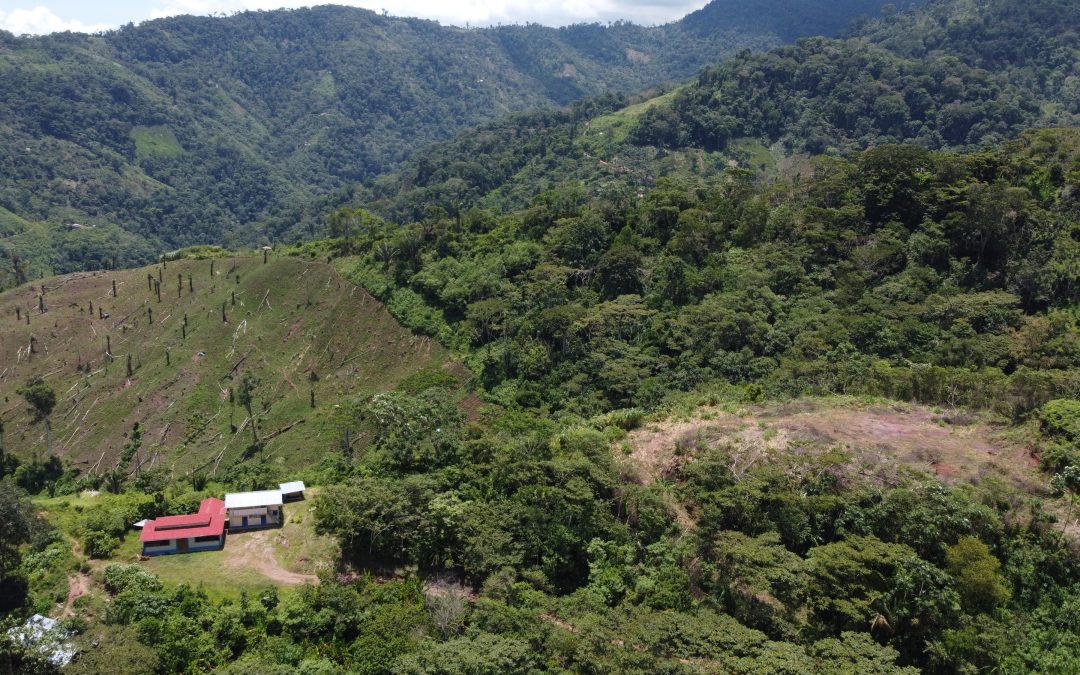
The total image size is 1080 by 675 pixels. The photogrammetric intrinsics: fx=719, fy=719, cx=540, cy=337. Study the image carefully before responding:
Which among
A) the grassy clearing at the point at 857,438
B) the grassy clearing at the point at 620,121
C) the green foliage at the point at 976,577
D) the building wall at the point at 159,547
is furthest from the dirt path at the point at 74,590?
the grassy clearing at the point at 620,121

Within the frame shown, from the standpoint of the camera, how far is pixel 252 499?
34.7 meters

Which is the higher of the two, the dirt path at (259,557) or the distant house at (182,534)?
the distant house at (182,534)

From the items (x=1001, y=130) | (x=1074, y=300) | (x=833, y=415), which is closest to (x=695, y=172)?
(x=1001, y=130)

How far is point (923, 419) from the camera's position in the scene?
3506 centimetres

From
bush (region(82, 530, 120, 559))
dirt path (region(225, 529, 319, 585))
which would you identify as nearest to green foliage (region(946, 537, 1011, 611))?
dirt path (region(225, 529, 319, 585))

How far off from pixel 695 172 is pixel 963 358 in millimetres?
86567

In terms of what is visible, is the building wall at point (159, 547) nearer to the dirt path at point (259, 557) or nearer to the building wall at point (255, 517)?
the dirt path at point (259, 557)

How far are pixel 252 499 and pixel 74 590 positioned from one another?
314 inches

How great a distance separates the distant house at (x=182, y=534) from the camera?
3219 centimetres

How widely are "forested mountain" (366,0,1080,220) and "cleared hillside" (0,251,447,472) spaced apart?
194 feet

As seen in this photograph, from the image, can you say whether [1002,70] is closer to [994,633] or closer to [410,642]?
[994,633]

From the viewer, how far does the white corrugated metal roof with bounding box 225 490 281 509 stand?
34.1 m

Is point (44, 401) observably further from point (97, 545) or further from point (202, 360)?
point (97, 545)

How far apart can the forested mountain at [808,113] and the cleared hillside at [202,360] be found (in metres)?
59.0
